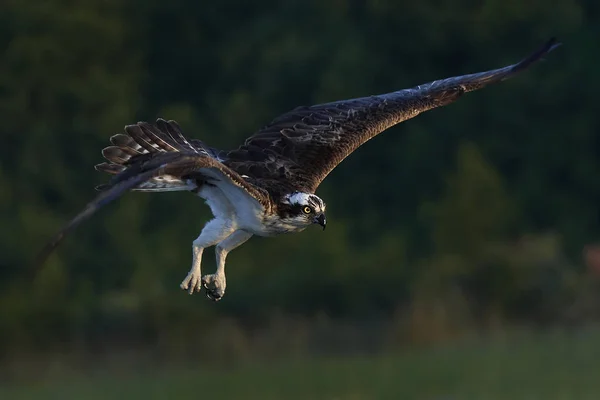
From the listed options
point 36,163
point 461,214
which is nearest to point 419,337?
point 461,214

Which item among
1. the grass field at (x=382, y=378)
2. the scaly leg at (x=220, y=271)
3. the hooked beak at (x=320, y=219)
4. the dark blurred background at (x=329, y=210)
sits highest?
the dark blurred background at (x=329, y=210)

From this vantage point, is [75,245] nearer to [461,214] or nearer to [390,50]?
[461,214]

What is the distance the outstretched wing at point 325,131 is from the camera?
37.6 feet

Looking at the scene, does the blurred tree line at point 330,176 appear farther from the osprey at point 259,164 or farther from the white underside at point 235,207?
the white underside at point 235,207

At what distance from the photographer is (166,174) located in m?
9.35

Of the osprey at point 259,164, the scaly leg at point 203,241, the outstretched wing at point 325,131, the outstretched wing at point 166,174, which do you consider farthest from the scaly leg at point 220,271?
the outstretched wing at point 166,174

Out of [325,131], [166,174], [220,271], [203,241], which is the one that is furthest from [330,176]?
[166,174]

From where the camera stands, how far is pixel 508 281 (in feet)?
83.6

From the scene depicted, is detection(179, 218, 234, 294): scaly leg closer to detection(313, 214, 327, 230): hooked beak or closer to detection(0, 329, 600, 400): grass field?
detection(313, 214, 327, 230): hooked beak

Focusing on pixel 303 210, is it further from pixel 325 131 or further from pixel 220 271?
pixel 325 131

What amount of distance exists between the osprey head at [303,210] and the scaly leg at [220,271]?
45cm

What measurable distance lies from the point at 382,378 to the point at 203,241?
12.2 m

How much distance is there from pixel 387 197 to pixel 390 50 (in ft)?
13.6

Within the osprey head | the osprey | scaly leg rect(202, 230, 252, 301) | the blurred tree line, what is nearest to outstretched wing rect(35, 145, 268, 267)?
the osprey
